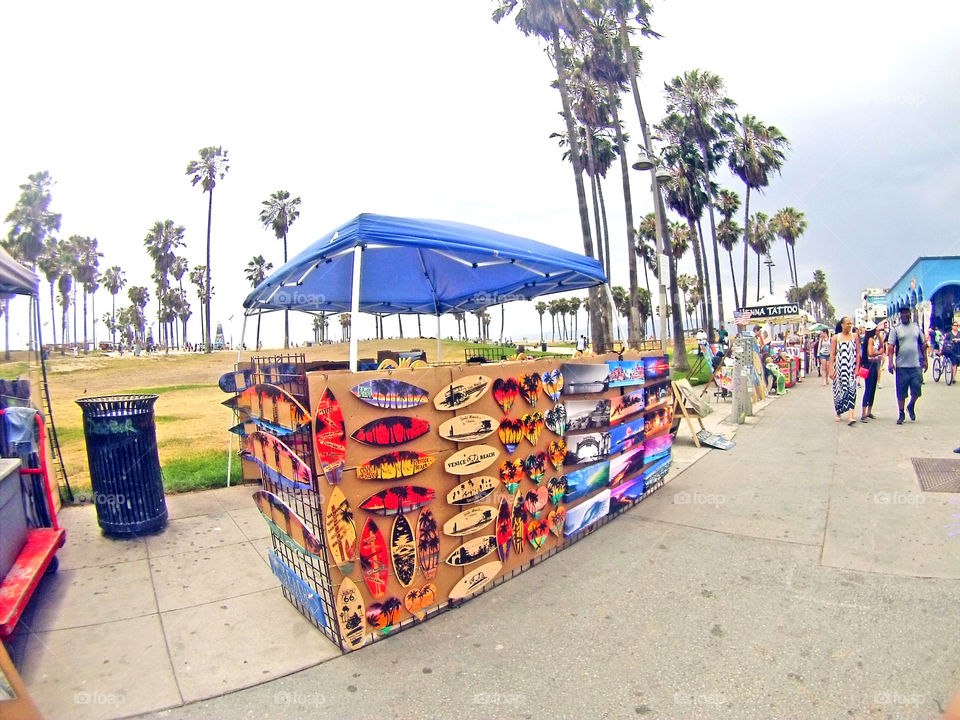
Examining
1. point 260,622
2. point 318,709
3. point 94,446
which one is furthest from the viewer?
point 94,446

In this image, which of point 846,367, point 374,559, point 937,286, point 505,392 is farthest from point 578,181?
point 937,286

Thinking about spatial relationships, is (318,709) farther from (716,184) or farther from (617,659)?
(716,184)

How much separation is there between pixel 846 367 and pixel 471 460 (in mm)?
9157

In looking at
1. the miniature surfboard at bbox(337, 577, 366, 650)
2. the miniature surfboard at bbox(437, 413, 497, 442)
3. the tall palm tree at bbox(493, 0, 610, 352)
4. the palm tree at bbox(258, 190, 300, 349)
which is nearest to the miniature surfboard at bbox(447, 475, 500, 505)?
the miniature surfboard at bbox(437, 413, 497, 442)

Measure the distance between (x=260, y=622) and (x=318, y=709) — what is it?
1.15 meters

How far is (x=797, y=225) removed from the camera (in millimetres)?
54156

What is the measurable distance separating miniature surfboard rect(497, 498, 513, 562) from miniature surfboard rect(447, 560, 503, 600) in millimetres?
88

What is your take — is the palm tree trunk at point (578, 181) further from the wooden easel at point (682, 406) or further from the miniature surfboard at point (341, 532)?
the miniature surfboard at point (341, 532)

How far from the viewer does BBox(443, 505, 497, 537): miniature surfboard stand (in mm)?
3672

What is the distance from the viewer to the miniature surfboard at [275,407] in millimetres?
3178

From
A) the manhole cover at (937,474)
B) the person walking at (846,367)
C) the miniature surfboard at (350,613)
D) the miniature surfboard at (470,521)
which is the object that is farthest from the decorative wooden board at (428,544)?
the person walking at (846,367)

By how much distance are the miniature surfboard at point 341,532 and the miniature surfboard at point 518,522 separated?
1.39 meters

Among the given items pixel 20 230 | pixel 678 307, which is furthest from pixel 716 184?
pixel 20 230

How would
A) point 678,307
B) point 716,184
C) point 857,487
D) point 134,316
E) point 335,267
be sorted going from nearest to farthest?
point 857,487 → point 335,267 → point 678,307 → point 716,184 → point 134,316
